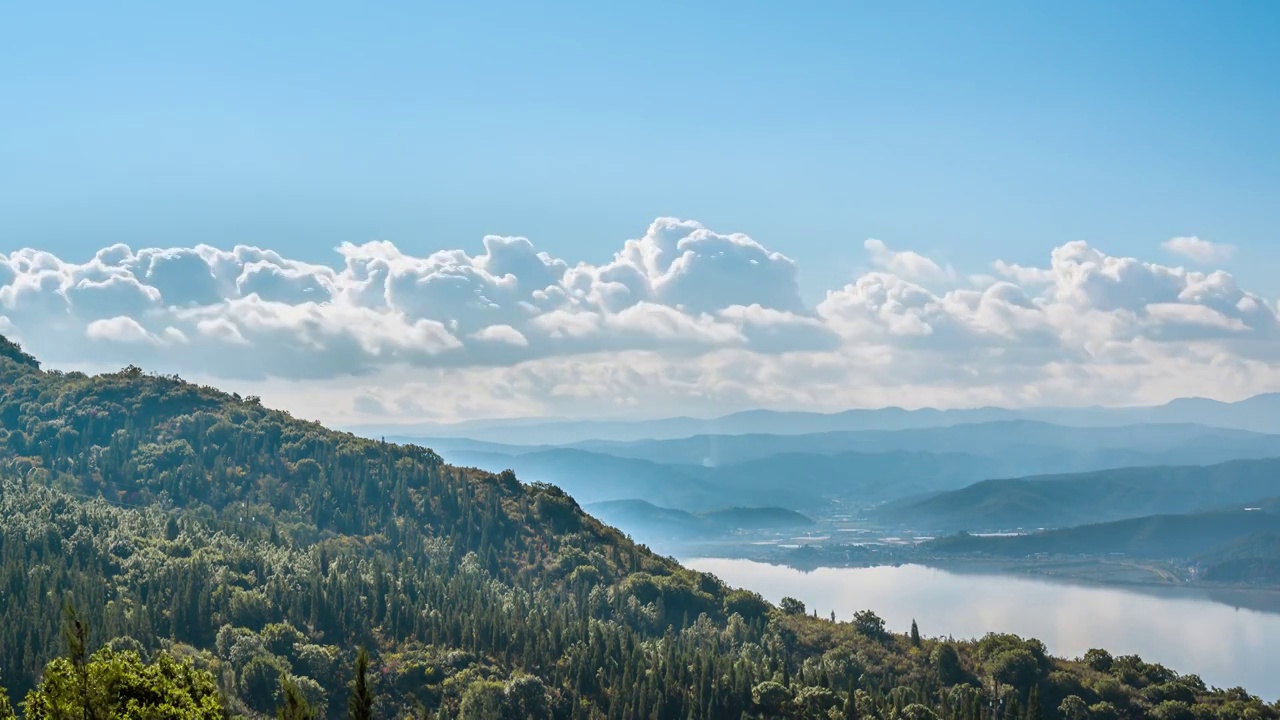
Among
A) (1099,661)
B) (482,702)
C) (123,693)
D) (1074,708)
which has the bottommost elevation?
(1074,708)

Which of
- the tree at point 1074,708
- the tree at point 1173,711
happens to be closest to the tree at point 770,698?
the tree at point 1074,708

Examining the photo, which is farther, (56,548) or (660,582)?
(660,582)

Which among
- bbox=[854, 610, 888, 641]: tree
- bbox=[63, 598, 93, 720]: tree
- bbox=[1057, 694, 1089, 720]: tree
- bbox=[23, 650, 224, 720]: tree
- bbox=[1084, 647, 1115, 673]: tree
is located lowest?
bbox=[1057, 694, 1089, 720]: tree

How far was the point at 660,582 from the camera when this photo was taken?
191m

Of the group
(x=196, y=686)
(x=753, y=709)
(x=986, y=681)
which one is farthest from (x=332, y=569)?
(x=196, y=686)

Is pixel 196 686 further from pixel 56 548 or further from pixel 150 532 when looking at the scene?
pixel 150 532

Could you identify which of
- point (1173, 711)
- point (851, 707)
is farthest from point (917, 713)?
point (1173, 711)

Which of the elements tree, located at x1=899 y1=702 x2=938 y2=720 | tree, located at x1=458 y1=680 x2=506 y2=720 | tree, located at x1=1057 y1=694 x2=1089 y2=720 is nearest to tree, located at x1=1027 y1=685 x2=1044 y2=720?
tree, located at x1=1057 y1=694 x2=1089 y2=720

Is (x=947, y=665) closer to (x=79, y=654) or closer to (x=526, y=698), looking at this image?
(x=526, y=698)

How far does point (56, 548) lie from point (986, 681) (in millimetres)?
121984

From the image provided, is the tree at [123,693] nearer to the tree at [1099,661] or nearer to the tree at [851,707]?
the tree at [851,707]

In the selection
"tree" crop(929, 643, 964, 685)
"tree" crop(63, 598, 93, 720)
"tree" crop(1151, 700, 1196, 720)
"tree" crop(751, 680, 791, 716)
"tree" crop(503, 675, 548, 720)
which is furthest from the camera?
"tree" crop(929, 643, 964, 685)

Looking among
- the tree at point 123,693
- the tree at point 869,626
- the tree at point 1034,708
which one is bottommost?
the tree at point 1034,708

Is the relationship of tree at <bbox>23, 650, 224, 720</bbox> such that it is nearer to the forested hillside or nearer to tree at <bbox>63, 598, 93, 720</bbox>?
tree at <bbox>63, 598, 93, 720</bbox>
